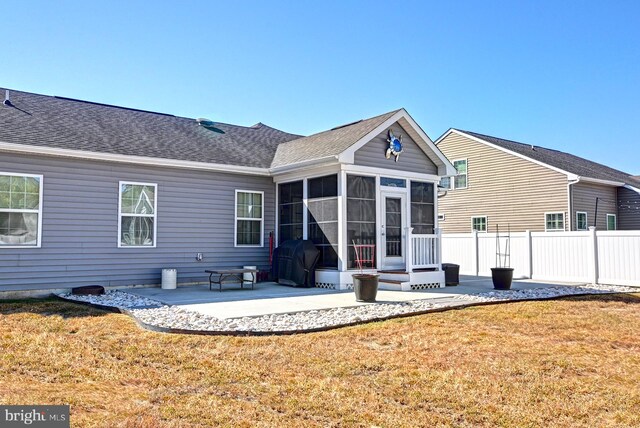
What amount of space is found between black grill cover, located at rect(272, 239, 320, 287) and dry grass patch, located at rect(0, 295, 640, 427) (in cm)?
451

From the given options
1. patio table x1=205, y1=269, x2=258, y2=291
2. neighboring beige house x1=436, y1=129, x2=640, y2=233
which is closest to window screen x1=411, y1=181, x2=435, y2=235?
neighboring beige house x1=436, y1=129, x2=640, y2=233

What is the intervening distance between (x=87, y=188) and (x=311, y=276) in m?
5.36

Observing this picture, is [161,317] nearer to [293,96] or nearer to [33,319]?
[33,319]

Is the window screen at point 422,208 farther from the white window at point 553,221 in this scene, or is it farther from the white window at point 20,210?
the white window at point 20,210

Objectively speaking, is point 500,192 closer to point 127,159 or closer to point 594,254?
point 594,254

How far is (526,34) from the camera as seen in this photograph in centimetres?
1359

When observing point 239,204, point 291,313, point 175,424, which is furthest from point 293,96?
point 175,424

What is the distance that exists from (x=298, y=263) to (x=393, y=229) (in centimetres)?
259

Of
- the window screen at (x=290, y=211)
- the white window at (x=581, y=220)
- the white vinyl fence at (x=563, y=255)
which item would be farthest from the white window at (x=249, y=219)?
the white window at (x=581, y=220)

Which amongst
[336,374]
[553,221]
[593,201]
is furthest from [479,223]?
[336,374]

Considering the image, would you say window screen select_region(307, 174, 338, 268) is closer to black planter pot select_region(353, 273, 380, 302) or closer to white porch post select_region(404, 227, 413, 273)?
white porch post select_region(404, 227, 413, 273)

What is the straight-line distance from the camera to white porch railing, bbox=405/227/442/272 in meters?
11.0

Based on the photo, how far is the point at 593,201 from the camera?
18.0 meters

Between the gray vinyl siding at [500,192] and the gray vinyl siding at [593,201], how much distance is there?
0.57 m
